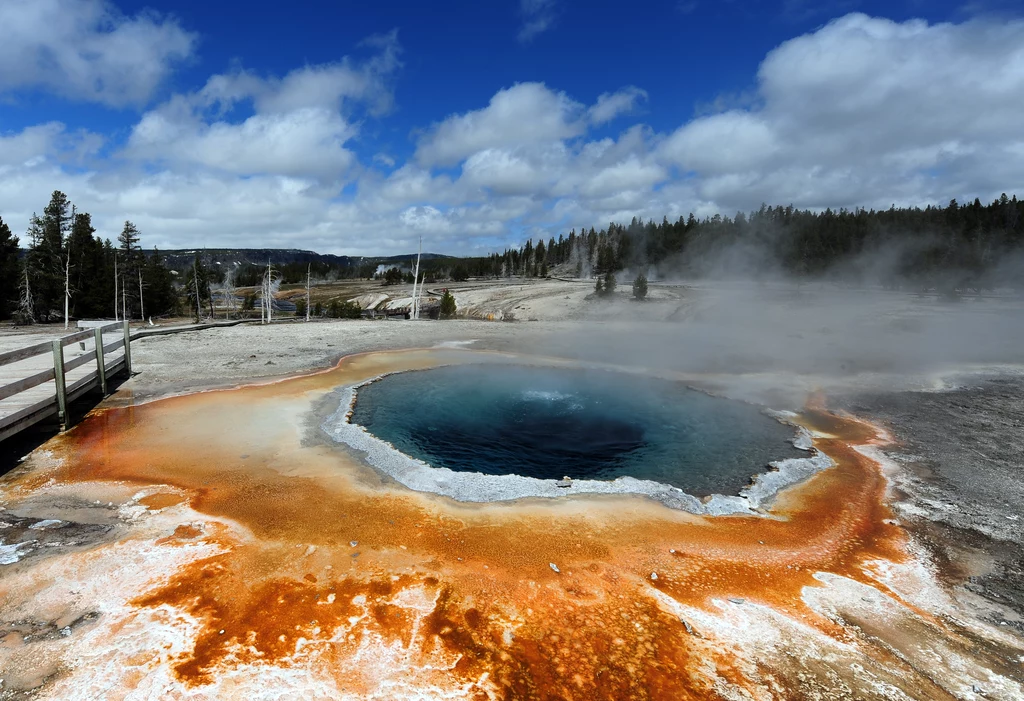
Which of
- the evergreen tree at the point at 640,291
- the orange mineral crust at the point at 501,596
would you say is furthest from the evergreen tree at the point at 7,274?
the evergreen tree at the point at 640,291

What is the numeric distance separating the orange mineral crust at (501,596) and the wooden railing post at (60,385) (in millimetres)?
1656

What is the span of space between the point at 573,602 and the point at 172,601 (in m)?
3.53

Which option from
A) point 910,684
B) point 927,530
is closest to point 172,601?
point 910,684

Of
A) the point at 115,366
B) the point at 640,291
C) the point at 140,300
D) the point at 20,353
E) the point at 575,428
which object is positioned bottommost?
the point at 575,428

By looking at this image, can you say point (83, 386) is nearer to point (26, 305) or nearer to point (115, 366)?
point (115, 366)

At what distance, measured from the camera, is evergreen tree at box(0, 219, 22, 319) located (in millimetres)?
32188

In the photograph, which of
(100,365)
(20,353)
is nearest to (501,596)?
(20,353)

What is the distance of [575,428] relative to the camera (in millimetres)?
10891

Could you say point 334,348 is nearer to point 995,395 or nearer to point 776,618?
point 776,618

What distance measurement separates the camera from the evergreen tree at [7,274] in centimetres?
3219

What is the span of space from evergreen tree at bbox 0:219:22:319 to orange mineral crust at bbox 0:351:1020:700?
120 feet

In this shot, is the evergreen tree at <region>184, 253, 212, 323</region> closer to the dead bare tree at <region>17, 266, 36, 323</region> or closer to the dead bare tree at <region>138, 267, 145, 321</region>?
the dead bare tree at <region>138, 267, 145, 321</region>

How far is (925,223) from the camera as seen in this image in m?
54.4

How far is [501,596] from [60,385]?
8798 mm
